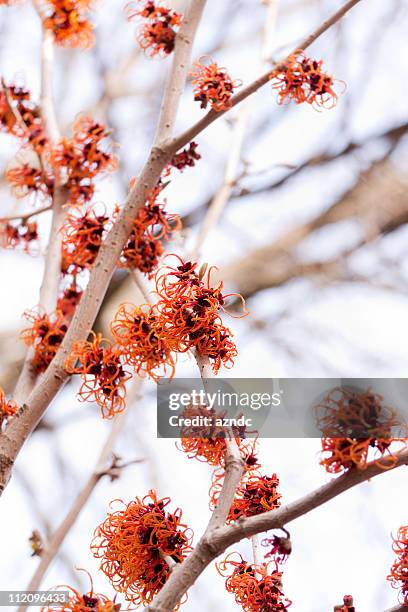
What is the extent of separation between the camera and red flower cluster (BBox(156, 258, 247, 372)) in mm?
801

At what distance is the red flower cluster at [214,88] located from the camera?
3.45ft

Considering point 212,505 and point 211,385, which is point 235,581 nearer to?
point 212,505

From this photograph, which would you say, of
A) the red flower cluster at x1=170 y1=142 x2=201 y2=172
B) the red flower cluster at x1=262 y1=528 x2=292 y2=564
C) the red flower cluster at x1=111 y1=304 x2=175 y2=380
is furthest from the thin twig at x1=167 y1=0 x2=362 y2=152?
the red flower cluster at x1=262 y1=528 x2=292 y2=564

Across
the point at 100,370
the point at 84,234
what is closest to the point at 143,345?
the point at 100,370

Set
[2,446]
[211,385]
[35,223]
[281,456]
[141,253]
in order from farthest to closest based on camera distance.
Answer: [281,456], [35,223], [141,253], [2,446], [211,385]

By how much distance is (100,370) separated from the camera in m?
0.95

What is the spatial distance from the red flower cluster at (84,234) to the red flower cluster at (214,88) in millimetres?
217

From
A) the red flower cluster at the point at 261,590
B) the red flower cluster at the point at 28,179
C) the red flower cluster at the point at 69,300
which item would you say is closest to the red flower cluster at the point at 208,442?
the red flower cluster at the point at 261,590

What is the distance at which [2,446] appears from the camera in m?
0.93

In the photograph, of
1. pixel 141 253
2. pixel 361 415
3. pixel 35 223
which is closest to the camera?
pixel 361 415

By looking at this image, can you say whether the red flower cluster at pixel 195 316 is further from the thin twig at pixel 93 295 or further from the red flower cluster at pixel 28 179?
the red flower cluster at pixel 28 179

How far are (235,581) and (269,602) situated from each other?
0.04 metres

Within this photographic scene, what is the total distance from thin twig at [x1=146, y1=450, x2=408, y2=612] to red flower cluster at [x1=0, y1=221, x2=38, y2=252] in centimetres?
77

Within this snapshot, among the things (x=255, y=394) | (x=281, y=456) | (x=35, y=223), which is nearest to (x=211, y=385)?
(x=255, y=394)
